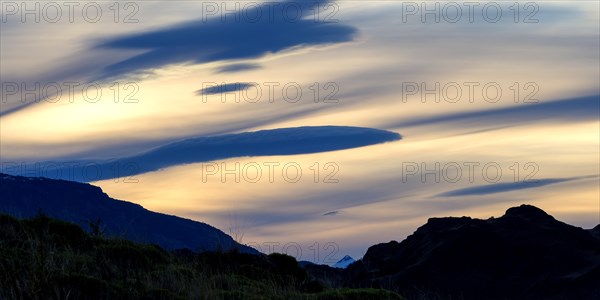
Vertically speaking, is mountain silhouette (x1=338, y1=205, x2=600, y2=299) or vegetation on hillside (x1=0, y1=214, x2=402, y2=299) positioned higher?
vegetation on hillside (x1=0, y1=214, x2=402, y2=299)

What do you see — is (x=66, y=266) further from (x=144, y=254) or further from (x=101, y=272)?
(x=144, y=254)

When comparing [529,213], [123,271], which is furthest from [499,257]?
[123,271]

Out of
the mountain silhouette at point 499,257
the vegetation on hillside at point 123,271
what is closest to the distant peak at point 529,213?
the mountain silhouette at point 499,257

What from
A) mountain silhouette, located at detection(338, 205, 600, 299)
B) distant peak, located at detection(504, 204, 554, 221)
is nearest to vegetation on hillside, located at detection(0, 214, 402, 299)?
mountain silhouette, located at detection(338, 205, 600, 299)

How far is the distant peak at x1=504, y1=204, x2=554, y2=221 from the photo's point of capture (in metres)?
81.8

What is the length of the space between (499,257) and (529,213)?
8.17 m

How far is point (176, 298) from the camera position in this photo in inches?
625

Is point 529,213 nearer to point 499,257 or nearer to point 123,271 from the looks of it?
point 499,257

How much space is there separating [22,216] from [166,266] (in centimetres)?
604

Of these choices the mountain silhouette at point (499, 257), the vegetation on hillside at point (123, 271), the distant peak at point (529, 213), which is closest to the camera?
the vegetation on hillside at point (123, 271)

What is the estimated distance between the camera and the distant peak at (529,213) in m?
81.8

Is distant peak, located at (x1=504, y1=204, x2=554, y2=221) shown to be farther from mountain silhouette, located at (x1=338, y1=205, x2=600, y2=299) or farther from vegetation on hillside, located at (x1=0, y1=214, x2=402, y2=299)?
vegetation on hillside, located at (x1=0, y1=214, x2=402, y2=299)

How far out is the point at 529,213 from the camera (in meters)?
82.2

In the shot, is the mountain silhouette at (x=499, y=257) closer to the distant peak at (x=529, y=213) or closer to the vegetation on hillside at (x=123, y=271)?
the distant peak at (x=529, y=213)
